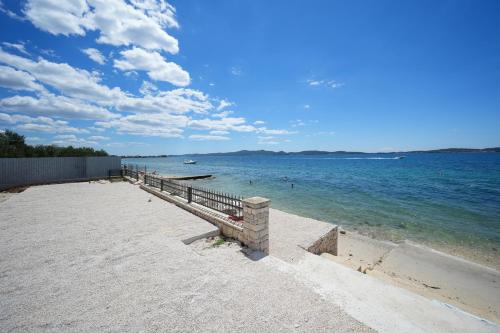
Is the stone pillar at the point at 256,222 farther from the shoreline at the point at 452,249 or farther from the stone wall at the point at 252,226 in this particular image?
the shoreline at the point at 452,249

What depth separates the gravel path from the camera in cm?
355

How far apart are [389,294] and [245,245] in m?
3.69

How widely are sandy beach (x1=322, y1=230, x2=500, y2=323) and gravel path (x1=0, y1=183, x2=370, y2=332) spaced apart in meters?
4.21

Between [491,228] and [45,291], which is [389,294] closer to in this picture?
[45,291]

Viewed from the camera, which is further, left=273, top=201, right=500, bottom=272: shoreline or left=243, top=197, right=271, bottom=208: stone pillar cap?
left=273, top=201, right=500, bottom=272: shoreline

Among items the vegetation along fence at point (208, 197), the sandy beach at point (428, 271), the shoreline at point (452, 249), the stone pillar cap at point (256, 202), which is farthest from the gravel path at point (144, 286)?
the shoreline at point (452, 249)

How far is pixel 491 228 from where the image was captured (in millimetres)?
13711

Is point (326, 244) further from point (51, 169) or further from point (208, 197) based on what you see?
point (51, 169)

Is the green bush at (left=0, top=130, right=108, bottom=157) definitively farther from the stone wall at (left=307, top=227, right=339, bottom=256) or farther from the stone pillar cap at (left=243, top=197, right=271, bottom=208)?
the stone wall at (left=307, top=227, right=339, bottom=256)

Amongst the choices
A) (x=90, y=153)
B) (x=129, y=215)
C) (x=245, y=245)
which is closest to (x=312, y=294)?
(x=245, y=245)

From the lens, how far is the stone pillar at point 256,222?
20.1ft

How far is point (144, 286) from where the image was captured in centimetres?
446

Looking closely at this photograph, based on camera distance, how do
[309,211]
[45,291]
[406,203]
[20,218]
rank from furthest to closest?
[406,203] → [309,211] → [20,218] → [45,291]

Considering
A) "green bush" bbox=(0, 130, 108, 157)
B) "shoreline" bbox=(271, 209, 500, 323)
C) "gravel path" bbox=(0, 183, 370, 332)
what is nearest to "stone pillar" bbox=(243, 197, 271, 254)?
"gravel path" bbox=(0, 183, 370, 332)
